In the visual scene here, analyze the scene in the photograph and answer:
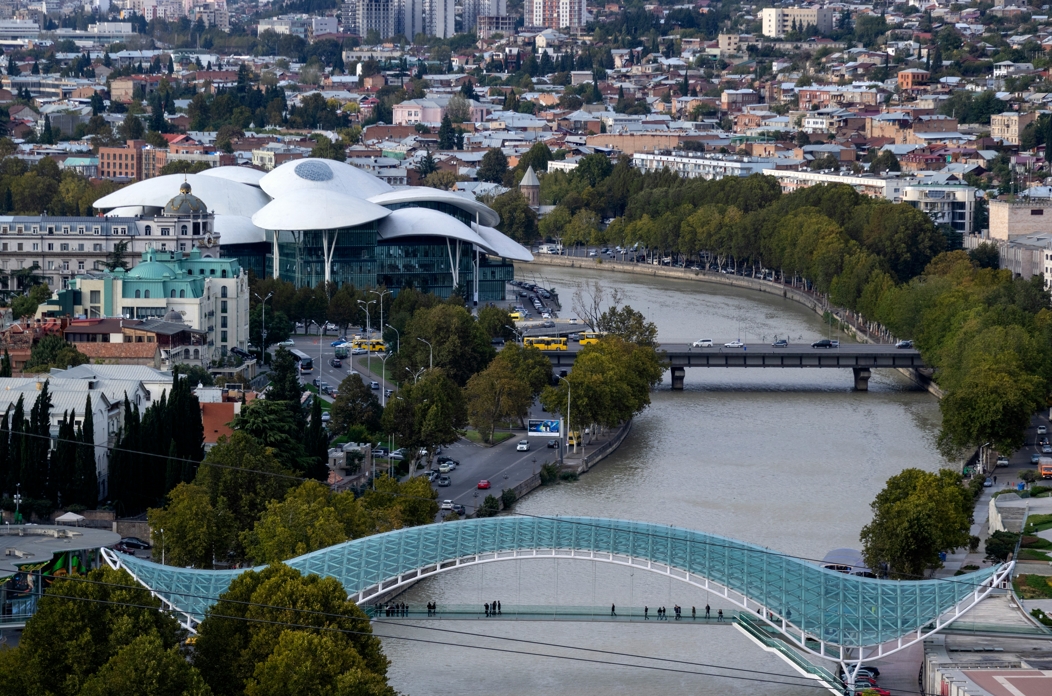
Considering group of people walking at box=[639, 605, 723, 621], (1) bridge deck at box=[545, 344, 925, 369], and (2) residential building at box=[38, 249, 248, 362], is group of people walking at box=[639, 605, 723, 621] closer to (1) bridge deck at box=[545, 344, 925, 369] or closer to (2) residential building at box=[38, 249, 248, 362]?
(2) residential building at box=[38, 249, 248, 362]

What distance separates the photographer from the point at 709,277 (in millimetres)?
44625

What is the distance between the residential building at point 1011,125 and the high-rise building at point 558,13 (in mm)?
44887

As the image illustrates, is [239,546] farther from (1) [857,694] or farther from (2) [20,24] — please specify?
(2) [20,24]

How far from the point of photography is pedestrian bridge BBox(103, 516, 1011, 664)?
16.4m

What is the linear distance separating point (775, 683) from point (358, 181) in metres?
26.1

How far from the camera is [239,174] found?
44.5 m

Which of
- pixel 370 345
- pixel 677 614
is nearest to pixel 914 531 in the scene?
pixel 677 614

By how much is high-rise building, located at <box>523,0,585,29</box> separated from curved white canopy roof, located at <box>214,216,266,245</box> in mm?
65604

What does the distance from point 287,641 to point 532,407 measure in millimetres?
13991

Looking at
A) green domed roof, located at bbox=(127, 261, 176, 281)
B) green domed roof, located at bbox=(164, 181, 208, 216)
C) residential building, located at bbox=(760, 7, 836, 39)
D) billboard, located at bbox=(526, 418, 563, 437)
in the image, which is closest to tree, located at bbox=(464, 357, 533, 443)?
billboard, located at bbox=(526, 418, 563, 437)

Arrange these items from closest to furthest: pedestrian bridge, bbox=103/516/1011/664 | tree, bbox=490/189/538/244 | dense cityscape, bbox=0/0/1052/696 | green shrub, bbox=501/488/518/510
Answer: pedestrian bridge, bbox=103/516/1011/664 → dense cityscape, bbox=0/0/1052/696 → green shrub, bbox=501/488/518/510 → tree, bbox=490/189/538/244

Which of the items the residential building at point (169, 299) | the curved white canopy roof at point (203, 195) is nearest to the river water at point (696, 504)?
the residential building at point (169, 299)

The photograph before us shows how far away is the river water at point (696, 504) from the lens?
17.3 metres

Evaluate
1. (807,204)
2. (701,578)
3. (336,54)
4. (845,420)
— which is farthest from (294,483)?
(336,54)
